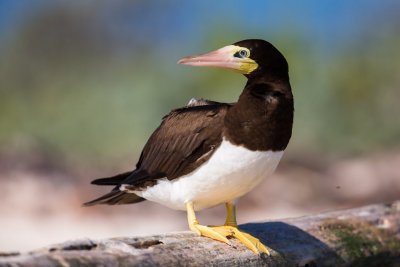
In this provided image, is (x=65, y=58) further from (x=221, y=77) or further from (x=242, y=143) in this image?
(x=242, y=143)

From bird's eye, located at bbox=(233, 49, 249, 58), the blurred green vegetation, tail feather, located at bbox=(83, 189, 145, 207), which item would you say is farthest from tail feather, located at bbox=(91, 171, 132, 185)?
the blurred green vegetation

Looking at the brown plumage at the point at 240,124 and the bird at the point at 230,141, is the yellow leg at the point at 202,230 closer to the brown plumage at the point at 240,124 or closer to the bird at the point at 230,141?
the bird at the point at 230,141

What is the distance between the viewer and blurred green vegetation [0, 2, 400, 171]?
1188 cm

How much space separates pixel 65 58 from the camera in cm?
1753

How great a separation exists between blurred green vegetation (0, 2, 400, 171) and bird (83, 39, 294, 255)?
6.86m

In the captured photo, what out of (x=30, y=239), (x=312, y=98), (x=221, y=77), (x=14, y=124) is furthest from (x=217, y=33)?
A: (x=30, y=239)

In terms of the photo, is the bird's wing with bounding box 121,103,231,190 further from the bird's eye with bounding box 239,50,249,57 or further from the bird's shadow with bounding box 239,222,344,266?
the bird's shadow with bounding box 239,222,344,266

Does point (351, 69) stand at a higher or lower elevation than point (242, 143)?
higher

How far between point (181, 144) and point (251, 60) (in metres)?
0.72

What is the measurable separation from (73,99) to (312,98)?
217 inches

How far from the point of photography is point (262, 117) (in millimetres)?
3912

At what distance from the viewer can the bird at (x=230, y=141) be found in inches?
154

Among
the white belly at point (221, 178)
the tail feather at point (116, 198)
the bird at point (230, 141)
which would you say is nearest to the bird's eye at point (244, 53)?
the bird at point (230, 141)

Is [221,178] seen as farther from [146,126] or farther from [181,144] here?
[146,126]
